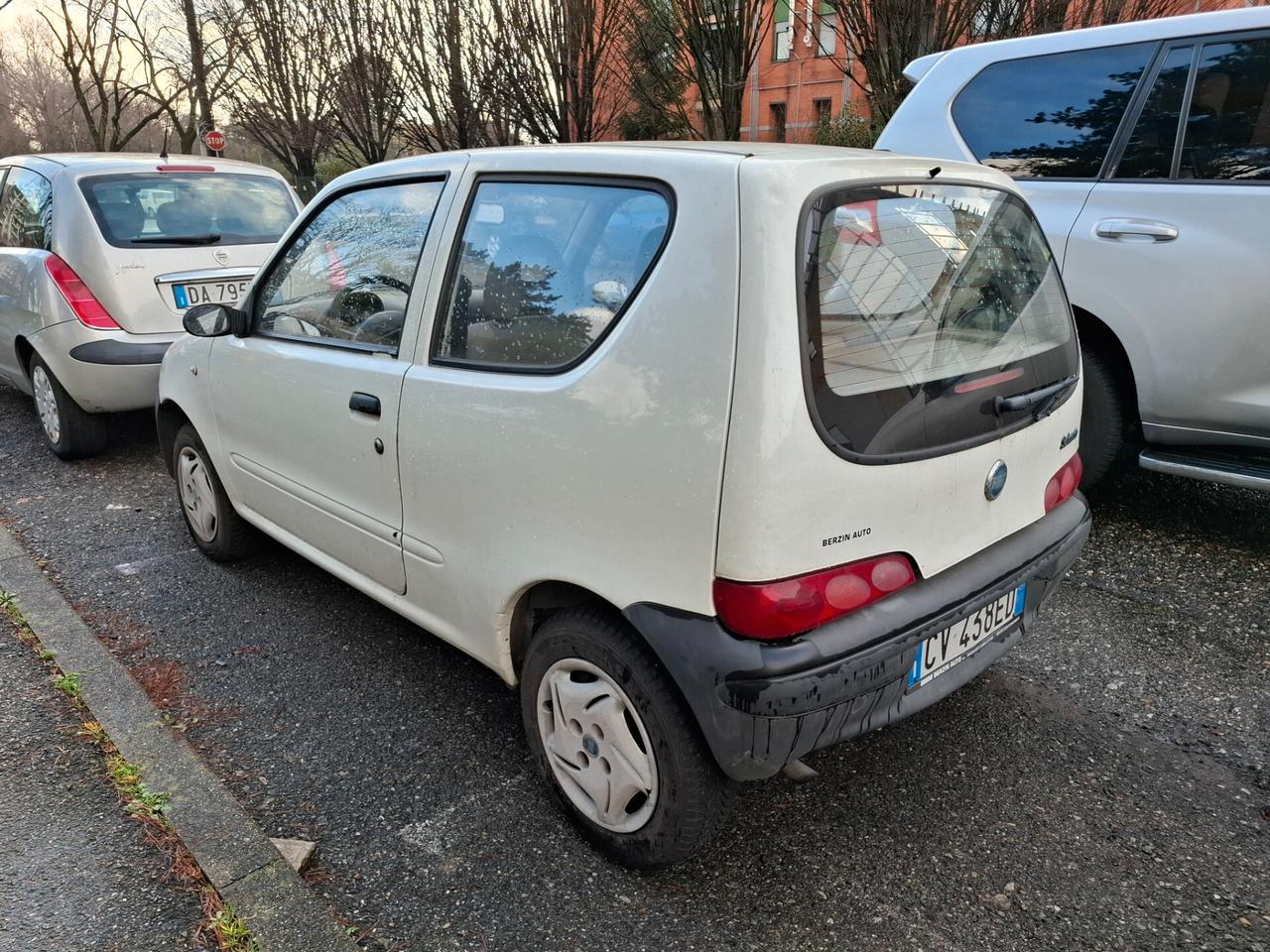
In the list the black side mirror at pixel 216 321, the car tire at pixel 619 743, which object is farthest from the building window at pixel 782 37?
the car tire at pixel 619 743

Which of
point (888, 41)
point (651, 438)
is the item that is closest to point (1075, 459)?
point (651, 438)


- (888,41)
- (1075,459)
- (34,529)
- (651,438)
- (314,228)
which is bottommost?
(34,529)

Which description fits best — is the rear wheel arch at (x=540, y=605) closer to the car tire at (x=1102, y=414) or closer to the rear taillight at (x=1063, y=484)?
the rear taillight at (x=1063, y=484)

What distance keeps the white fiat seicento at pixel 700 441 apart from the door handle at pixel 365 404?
10 mm

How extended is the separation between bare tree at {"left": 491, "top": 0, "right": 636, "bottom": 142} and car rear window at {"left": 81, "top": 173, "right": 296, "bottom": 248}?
12975mm

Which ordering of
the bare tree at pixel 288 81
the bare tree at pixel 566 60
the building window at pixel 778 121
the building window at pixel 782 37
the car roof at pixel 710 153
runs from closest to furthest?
the car roof at pixel 710 153
the bare tree at pixel 566 60
the bare tree at pixel 288 81
the building window at pixel 782 37
the building window at pixel 778 121

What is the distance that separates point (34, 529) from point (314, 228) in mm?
2507

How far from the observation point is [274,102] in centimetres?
2250

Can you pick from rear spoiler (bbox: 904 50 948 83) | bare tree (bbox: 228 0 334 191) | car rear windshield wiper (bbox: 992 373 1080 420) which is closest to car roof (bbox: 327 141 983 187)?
car rear windshield wiper (bbox: 992 373 1080 420)

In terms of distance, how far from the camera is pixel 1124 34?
393 cm

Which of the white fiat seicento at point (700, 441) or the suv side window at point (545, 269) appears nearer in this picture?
the white fiat seicento at point (700, 441)

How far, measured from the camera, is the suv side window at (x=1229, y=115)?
3.56 m

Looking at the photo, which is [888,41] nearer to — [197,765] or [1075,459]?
[1075,459]

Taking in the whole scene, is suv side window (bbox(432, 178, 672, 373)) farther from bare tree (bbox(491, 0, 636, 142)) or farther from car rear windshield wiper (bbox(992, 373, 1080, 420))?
bare tree (bbox(491, 0, 636, 142))
